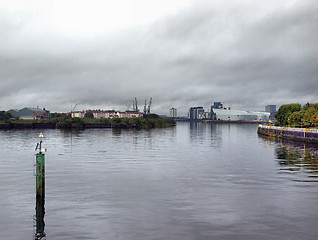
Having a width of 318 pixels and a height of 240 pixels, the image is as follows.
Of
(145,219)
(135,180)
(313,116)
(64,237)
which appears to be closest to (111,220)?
(145,219)

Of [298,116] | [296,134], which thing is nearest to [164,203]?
[296,134]

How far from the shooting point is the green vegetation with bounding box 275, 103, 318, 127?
114 metres

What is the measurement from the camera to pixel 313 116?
109 metres

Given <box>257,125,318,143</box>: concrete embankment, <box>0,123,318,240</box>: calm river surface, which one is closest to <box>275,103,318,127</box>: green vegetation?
<box>257,125,318,143</box>: concrete embankment

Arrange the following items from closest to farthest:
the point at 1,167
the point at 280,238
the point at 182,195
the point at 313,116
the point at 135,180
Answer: the point at 280,238 < the point at 182,195 < the point at 135,180 < the point at 1,167 < the point at 313,116

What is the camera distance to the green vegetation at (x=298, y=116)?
114 meters

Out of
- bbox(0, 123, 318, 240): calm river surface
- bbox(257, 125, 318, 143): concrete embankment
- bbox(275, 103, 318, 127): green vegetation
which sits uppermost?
bbox(275, 103, 318, 127): green vegetation

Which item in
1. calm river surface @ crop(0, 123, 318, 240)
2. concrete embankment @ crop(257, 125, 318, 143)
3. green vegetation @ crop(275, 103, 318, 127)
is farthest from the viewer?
green vegetation @ crop(275, 103, 318, 127)

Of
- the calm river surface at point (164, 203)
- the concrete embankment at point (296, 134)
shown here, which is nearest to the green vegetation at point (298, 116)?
the concrete embankment at point (296, 134)

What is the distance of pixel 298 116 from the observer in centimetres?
12888

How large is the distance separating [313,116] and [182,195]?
9591cm

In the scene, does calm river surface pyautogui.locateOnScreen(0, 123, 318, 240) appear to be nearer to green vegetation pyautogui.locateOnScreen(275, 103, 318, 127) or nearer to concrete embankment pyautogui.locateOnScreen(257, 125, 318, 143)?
concrete embankment pyautogui.locateOnScreen(257, 125, 318, 143)

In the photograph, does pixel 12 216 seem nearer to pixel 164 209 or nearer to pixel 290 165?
pixel 164 209

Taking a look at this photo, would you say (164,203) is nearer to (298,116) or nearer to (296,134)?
(296,134)
